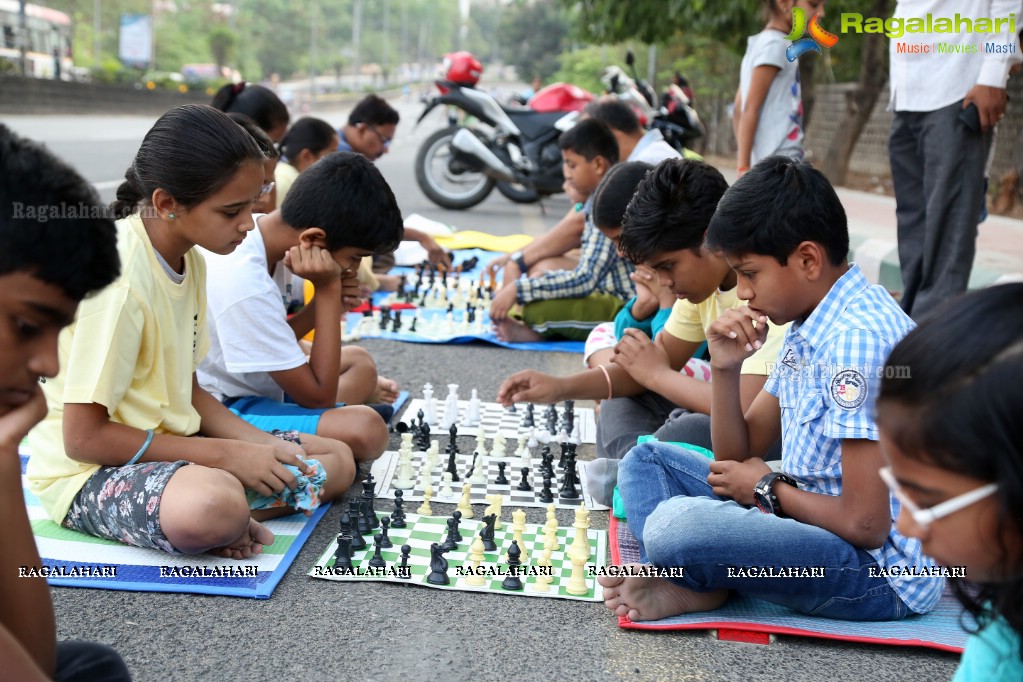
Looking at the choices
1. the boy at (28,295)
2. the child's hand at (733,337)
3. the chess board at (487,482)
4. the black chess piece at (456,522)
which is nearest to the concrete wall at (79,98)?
the chess board at (487,482)

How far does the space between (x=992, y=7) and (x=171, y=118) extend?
3576mm

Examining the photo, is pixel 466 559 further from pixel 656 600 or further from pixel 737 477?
pixel 737 477

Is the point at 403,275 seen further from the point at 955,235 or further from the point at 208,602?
the point at 208,602

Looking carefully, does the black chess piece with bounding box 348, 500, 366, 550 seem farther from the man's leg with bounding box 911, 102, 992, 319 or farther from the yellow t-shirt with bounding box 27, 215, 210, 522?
the man's leg with bounding box 911, 102, 992, 319

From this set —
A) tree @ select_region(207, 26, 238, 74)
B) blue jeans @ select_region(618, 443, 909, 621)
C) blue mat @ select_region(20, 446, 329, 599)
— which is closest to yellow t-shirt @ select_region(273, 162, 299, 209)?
blue mat @ select_region(20, 446, 329, 599)

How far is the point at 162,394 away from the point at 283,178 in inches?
120

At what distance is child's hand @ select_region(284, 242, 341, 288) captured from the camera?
10.8ft

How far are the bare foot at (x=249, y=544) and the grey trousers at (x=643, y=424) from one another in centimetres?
127

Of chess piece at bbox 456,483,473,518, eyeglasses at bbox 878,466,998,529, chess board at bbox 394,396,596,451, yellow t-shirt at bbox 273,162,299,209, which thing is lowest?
chess board at bbox 394,396,596,451

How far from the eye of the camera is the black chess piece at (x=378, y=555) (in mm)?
2684

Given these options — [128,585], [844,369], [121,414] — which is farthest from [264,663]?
[844,369]

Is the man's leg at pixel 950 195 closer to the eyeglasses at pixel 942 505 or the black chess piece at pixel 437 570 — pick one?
the black chess piece at pixel 437 570

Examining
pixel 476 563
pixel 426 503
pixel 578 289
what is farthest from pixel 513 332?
pixel 476 563

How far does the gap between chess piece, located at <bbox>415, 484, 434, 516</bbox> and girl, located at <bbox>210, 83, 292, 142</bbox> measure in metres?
3.21
